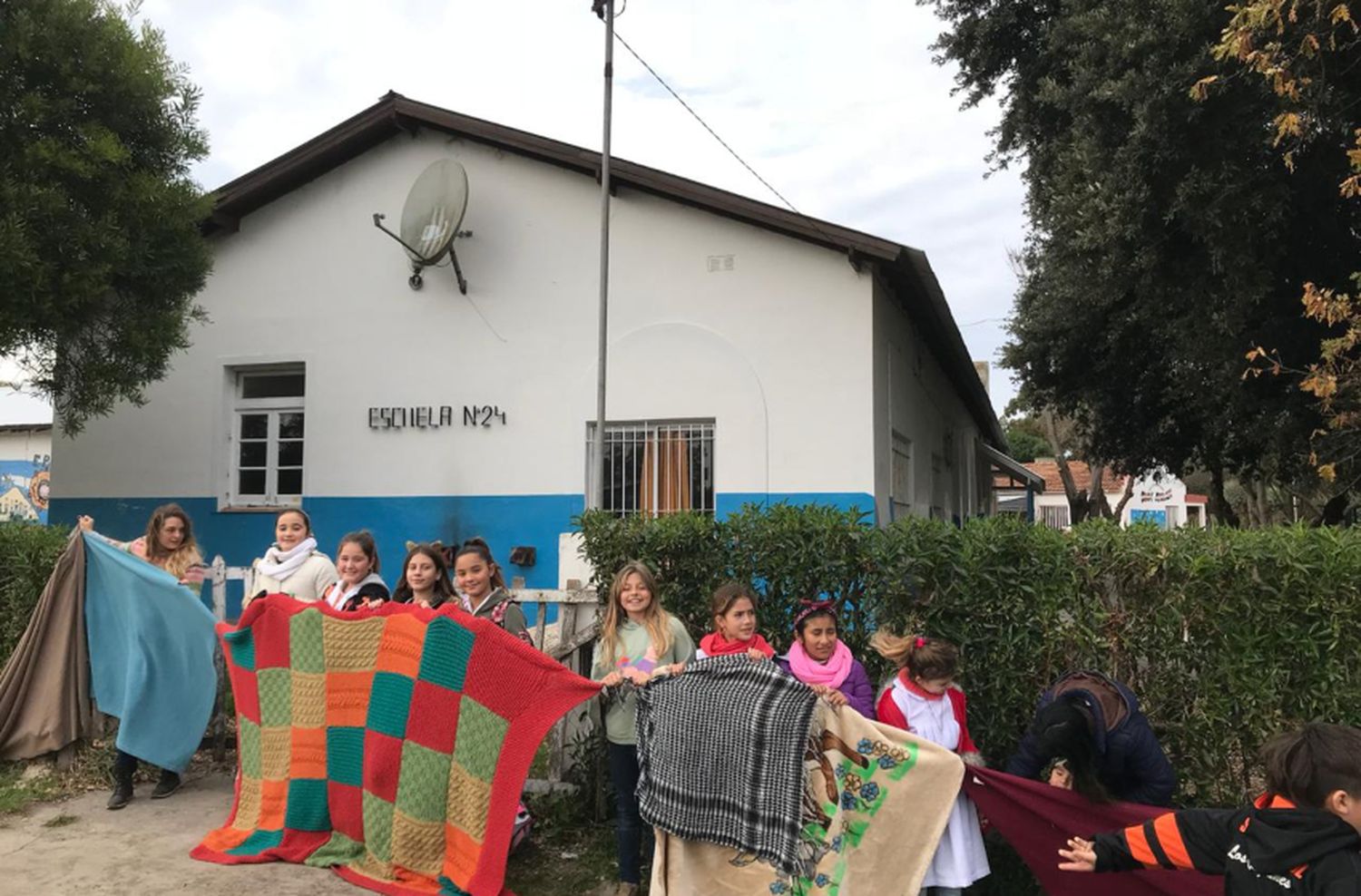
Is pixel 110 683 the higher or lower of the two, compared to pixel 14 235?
lower

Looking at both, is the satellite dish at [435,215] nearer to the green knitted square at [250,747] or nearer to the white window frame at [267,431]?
the white window frame at [267,431]

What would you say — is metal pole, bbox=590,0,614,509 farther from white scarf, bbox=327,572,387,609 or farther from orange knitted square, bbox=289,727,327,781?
orange knitted square, bbox=289,727,327,781

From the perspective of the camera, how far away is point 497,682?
174 inches

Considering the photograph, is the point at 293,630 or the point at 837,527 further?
the point at 293,630

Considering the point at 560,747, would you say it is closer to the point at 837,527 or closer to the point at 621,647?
the point at 621,647

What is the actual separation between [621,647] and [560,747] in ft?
4.00

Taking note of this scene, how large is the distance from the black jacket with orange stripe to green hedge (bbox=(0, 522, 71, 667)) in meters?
6.92

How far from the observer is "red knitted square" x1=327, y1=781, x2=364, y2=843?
479cm

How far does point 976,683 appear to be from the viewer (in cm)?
424

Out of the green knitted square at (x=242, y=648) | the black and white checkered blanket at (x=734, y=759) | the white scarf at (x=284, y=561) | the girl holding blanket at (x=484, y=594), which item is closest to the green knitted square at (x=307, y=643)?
the green knitted square at (x=242, y=648)

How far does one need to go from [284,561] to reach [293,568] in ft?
0.21

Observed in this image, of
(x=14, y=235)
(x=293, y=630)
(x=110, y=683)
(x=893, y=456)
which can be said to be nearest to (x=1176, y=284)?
(x=893, y=456)

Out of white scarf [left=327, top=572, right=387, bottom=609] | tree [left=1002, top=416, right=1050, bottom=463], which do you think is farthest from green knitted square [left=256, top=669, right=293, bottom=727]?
tree [left=1002, top=416, right=1050, bottom=463]

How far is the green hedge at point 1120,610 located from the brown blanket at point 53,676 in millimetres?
4298
